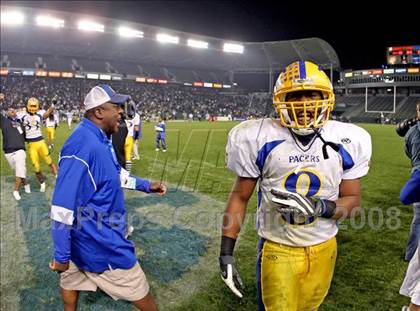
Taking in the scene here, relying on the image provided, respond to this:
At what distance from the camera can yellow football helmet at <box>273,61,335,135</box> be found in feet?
6.38

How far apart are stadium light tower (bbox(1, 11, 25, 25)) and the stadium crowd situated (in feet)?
21.6

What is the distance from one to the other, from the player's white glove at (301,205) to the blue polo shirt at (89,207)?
4.05ft

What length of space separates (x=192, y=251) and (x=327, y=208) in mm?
3175

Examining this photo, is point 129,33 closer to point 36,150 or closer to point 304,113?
point 36,150

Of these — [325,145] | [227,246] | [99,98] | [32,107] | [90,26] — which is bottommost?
[227,246]

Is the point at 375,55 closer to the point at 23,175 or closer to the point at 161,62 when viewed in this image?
the point at 161,62

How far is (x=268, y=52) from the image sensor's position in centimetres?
6016

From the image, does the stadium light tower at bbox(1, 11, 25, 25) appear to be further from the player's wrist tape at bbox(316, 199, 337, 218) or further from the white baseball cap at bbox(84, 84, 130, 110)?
the player's wrist tape at bbox(316, 199, 337, 218)

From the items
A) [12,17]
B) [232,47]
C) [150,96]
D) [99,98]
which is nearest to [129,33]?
[150,96]

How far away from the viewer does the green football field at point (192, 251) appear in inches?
141

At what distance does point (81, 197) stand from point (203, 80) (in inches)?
2319

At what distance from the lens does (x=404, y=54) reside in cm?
4103

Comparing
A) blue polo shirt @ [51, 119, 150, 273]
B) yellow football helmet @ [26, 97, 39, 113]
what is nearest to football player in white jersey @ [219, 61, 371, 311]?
blue polo shirt @ [51, 119, 150, 273]

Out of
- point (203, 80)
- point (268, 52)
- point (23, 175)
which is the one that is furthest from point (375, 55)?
point (23, 175)
